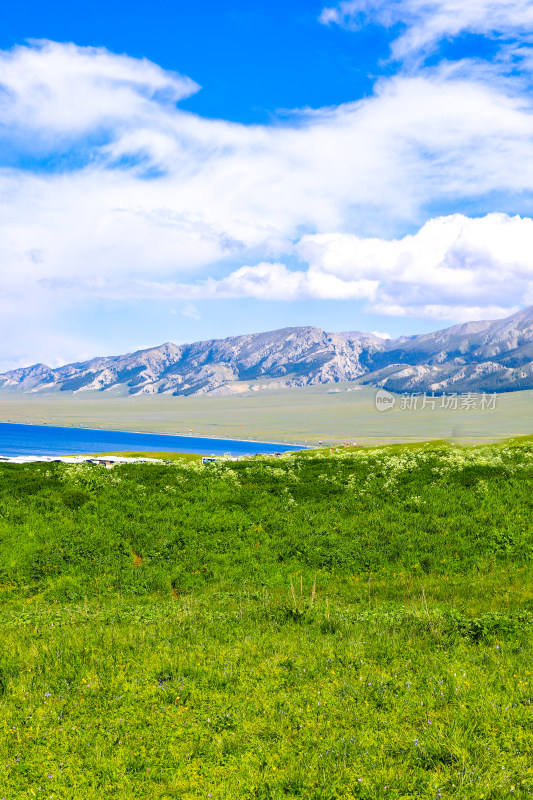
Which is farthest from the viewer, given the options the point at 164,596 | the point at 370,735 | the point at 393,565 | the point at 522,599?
the point at 393,565

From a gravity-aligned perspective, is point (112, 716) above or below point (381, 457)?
below

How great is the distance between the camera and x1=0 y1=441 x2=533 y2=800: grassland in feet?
28.5

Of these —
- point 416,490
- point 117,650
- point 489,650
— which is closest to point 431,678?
point 489,650

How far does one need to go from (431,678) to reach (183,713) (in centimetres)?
597

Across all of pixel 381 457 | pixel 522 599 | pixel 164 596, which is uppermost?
pixel 381 457

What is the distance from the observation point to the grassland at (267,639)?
8695 mm

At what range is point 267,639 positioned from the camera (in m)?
14.2

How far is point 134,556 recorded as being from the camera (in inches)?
945

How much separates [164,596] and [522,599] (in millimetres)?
14462

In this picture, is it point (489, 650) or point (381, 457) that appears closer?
point (489, 650)

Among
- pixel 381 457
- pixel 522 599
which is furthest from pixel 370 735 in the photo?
pixel 381 457

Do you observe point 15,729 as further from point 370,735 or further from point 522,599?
point 522,599

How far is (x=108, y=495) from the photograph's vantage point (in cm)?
2998

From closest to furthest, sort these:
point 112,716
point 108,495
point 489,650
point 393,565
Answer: point 112,716 → point 489,650 → point 393,565 → point 108,495
